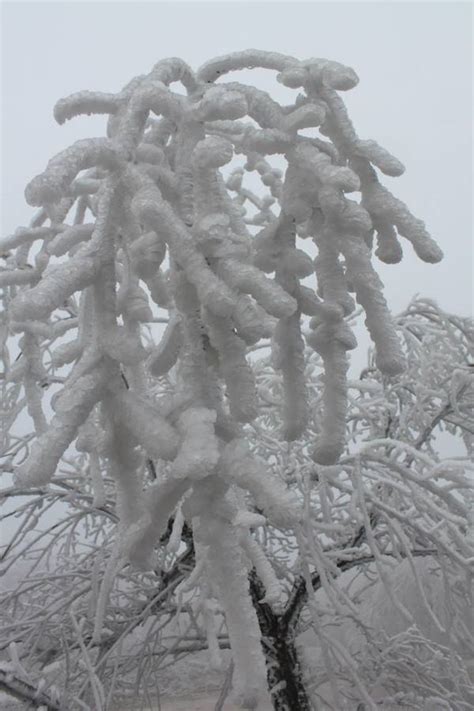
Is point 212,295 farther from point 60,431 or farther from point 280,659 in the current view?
point 280,659

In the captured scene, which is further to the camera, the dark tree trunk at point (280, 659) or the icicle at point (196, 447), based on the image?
the dark tree trunk at point (280, 659)

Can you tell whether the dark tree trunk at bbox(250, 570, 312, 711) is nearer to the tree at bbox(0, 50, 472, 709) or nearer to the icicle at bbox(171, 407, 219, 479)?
the tree at bbox(0, 50, 472, 709)

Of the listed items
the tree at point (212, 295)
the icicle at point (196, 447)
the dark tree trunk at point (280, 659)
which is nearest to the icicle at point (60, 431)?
the tree at point (212, 295)

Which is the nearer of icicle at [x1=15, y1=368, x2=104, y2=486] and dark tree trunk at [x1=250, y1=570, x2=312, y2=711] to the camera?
icicle at [x1=15, y1=368, x2=104, y2=486]

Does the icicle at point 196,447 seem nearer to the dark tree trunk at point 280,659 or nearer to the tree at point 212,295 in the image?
the tree at point 212,295

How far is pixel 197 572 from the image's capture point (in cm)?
117

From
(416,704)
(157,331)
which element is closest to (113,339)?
(416,704)

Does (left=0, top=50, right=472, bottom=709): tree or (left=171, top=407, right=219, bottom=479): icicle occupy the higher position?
(left=0, top=50, right=472, bottom=709): tree

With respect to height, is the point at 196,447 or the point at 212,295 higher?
the point at 212,295

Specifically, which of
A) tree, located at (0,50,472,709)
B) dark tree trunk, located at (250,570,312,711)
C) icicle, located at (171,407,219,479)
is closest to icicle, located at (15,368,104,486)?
tree, located at (0,50,472,709)

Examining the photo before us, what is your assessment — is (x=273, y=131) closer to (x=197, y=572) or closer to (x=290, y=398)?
(x=290, y=398)

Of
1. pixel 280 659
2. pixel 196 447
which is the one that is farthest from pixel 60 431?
pixel 280 659

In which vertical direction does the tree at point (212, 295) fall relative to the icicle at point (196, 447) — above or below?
above

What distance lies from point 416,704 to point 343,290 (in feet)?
5.66
